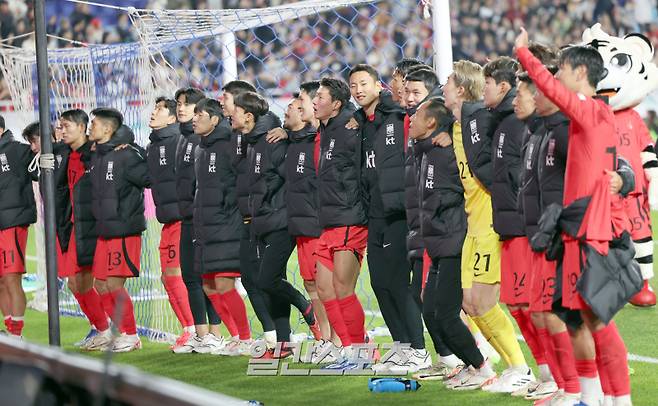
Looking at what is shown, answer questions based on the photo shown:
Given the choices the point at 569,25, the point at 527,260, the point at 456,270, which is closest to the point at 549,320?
the point at 527,260

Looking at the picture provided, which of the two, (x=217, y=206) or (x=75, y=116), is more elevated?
(x=75, y=116)

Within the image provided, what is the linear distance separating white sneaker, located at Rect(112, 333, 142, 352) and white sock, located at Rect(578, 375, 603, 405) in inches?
161

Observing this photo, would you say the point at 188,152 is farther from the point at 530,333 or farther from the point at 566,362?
the point at 566,362

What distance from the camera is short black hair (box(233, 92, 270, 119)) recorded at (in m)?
7.75

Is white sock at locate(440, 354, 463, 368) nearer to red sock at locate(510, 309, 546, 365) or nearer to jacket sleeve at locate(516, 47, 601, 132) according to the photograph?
red sock at locate(510, 309, 546, 365)

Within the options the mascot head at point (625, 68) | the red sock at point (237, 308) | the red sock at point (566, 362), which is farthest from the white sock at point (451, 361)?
the mascot head at point (625, 68)

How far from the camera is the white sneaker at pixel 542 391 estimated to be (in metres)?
5.91

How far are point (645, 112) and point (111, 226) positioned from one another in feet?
43.5

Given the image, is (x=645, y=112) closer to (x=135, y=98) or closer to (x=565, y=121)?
(x=135, y=98)

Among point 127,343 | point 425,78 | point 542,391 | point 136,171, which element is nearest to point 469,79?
point 425,78

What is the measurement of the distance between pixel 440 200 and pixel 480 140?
42cm

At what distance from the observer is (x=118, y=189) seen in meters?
8.54

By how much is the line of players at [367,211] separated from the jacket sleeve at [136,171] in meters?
0.01

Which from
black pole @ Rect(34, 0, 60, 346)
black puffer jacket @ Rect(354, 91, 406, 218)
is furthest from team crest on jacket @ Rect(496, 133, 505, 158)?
black pole @ Rect(34, 0, 60, 346)
